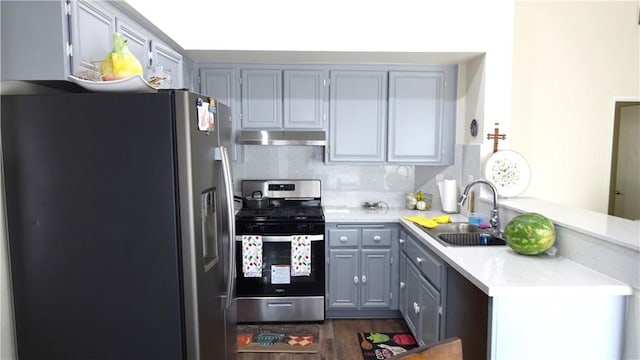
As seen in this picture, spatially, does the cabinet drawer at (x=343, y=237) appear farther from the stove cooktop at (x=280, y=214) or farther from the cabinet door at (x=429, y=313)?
the cabinet door at (x=429, y=313)

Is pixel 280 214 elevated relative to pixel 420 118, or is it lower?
lower

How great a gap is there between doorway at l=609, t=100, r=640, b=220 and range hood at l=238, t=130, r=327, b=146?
3109mm

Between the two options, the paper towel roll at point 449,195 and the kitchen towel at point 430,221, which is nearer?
the kitchen towel at point 430,221

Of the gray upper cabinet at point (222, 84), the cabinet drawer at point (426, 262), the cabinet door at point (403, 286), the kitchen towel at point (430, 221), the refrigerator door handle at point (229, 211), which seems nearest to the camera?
the refrigerator door handle at point (229, 211)

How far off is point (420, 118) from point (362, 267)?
138 cm

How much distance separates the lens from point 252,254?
3.19m

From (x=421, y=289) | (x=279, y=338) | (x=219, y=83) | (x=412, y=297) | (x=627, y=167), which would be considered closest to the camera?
(x=421, y=289)

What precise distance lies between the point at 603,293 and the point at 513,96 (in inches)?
101

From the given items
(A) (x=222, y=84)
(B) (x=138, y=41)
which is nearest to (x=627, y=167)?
(A) (x=222, y=84)

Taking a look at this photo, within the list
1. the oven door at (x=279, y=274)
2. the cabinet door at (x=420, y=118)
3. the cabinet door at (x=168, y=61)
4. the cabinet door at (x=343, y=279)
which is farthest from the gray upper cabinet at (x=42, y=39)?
the cabinet door at (x=420, y=118)

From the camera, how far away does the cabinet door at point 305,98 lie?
11.4 feet

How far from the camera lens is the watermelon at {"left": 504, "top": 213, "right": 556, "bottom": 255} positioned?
79.7 inches

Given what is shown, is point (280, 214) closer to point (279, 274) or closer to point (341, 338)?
point (279, 274)

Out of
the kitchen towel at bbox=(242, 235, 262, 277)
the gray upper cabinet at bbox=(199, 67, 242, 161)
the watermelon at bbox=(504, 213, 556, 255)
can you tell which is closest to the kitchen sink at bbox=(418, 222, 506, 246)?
the watermelon at bbox=(504, 213, 556, 255)
